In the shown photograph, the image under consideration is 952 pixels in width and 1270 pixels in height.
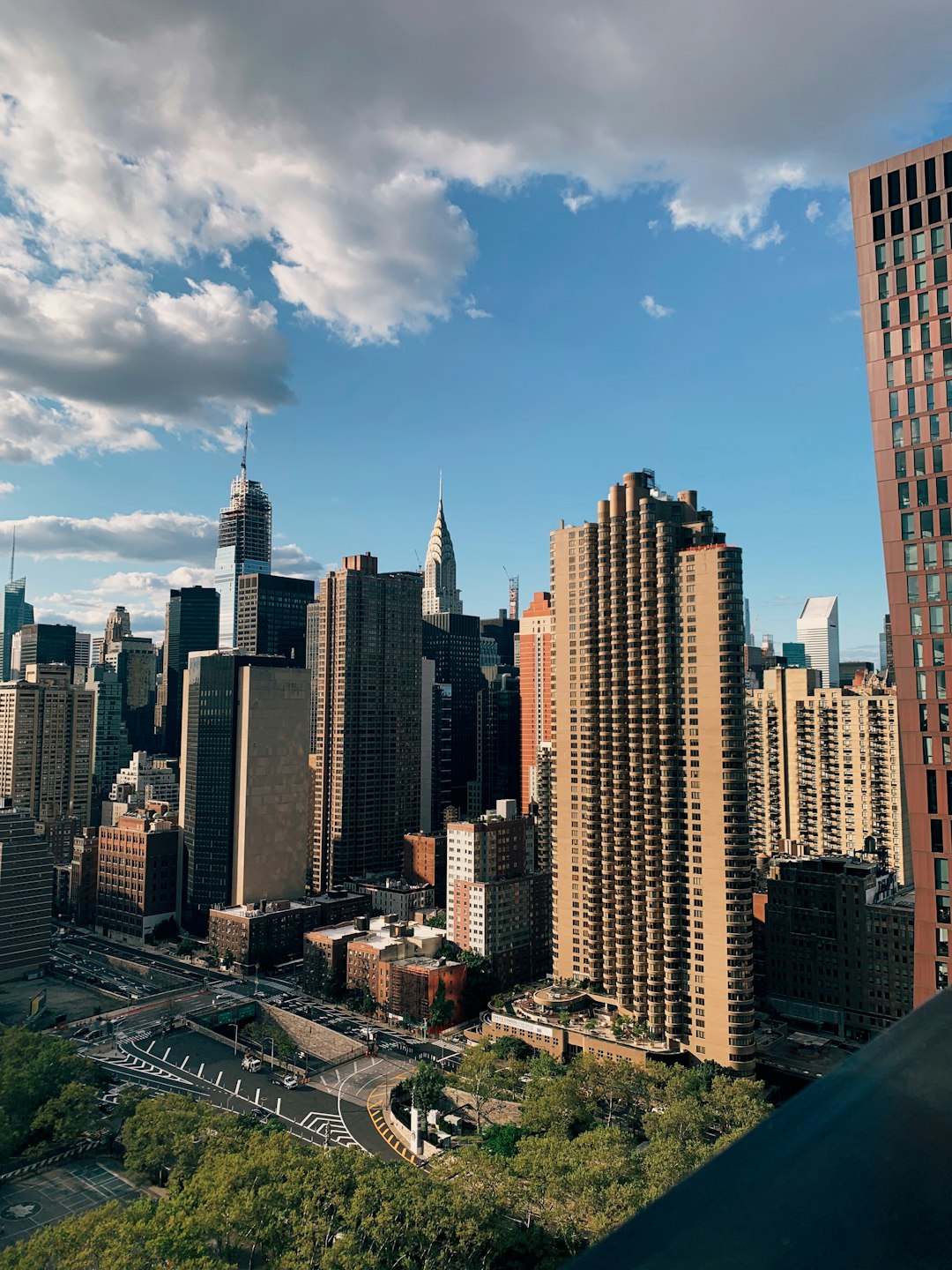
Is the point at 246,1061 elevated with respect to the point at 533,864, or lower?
lower

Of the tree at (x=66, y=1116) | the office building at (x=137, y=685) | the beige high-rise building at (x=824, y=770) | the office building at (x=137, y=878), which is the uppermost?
the office building at (x=137, y=685)

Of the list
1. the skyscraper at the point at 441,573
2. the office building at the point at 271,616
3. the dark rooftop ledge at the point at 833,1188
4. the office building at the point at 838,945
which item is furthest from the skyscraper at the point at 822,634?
the dark rooftop ledge at the point at 833,1188

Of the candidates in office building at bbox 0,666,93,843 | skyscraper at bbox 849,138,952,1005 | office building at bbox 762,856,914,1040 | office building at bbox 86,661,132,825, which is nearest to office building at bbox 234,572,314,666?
office building at bbox 86,661,132,825

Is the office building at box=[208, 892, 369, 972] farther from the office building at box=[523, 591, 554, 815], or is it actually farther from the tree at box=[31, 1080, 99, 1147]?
the office building at box=[523, 591, 554, 815]

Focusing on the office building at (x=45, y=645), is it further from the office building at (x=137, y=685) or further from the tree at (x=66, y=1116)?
the tree at (x=66, y=1116)

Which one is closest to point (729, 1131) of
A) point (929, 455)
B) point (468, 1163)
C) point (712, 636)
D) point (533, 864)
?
point (468, 1163)

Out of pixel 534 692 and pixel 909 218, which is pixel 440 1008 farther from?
pixel 534 692

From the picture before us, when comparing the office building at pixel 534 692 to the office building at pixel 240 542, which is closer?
the office building at pixel 534 692

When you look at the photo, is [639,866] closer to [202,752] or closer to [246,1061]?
[246,1061]
